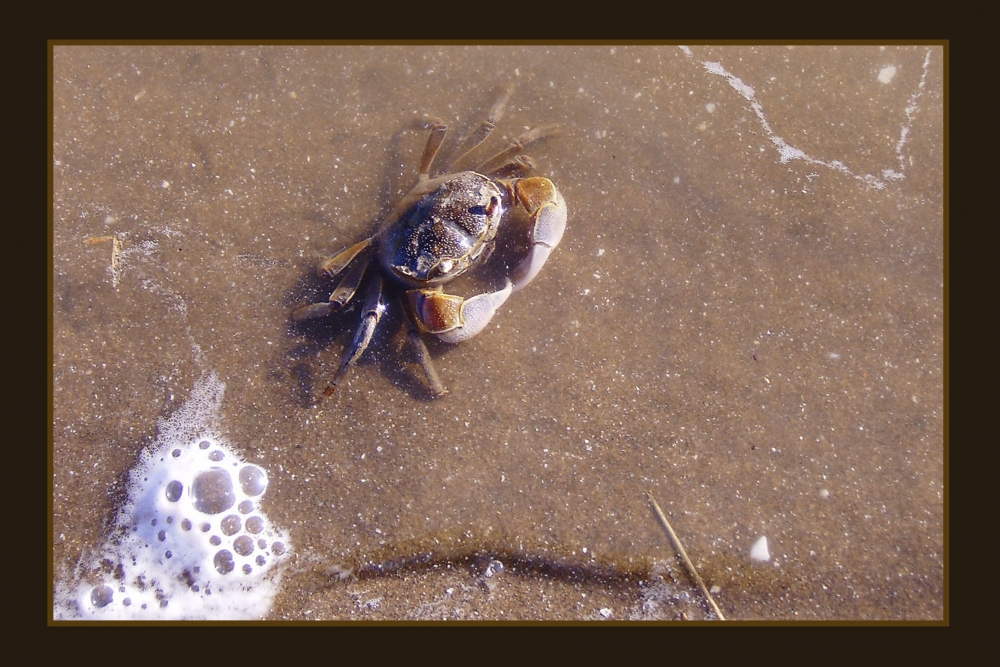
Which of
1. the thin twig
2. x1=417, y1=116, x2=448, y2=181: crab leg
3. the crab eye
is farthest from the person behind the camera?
x1=417, y1=116, x2=448, y2=181: crab leg

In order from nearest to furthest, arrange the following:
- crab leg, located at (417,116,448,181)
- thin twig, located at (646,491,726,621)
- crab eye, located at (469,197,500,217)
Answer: thin twig, located at (646,491,726,621) → crab eye, located at (469,197,500,217) → crab leg, located at (417,116,448,181)

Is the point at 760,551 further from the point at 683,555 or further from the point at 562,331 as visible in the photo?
the point at 562,331

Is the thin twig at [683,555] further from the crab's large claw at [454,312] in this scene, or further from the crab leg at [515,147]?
the crab leg at [515,147]

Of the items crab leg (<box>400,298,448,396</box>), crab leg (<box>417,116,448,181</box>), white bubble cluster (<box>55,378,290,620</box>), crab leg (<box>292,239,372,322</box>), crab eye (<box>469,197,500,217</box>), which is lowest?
white bubble cluster (<box>55,378,290,620</box>)

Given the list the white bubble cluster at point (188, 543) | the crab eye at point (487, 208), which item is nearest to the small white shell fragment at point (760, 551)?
the crab eye at point (487, 208)

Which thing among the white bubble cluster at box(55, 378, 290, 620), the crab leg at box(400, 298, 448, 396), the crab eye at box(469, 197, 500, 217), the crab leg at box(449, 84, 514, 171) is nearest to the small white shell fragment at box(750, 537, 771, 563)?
the crab leg at box(400, 298, 448, 396)

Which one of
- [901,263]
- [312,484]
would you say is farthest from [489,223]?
[901,263]

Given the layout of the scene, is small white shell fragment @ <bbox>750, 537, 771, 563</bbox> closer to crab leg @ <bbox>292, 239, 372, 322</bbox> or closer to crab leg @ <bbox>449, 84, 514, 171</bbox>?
crab leg @ <bbox>292, 239, 372, 322</bbox>

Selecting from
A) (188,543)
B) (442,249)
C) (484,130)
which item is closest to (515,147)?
(484,130)
